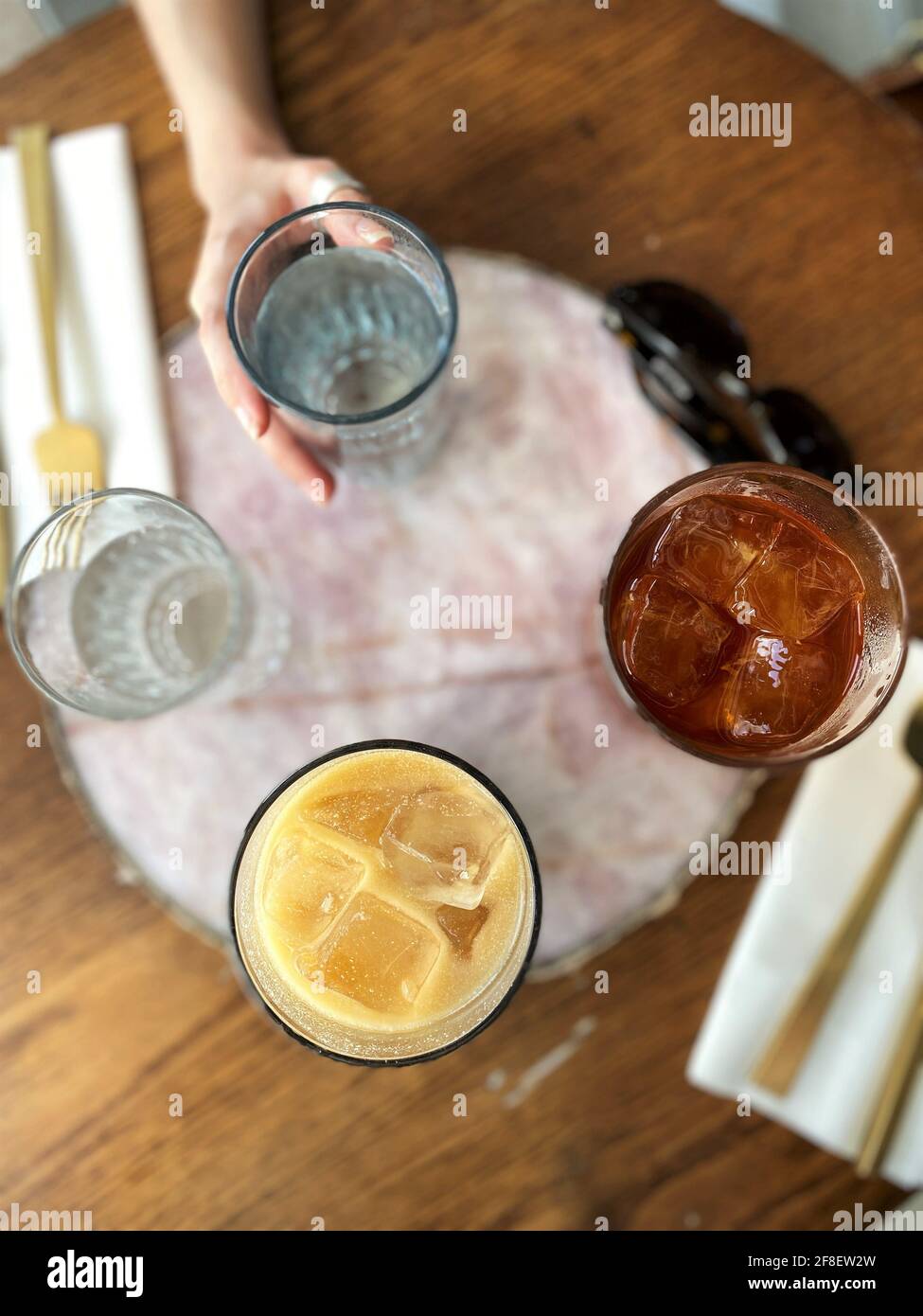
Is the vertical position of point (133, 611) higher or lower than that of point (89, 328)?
lower

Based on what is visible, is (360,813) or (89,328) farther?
(89,328)

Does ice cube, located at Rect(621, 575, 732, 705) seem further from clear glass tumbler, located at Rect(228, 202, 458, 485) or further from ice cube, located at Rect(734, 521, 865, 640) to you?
clear glass tumbler, located at Rect(228, 202, 458, 485)

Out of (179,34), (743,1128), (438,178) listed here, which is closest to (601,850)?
(743,1128)

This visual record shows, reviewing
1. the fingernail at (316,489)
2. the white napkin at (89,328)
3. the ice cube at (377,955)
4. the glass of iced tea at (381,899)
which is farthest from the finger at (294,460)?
the ice cube at (377,955)

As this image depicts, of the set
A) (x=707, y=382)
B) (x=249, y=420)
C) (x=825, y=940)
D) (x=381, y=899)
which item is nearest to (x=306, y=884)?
(x=381, y=899)

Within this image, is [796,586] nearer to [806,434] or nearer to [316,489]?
[806,434]

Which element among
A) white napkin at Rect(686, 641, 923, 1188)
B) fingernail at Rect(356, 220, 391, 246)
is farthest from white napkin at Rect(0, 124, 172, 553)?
white napkin at Rect(686, 641, 923, 1188)

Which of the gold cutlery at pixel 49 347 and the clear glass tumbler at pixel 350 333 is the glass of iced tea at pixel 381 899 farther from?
the gold cutlery at pixel 49 347
